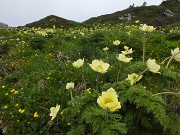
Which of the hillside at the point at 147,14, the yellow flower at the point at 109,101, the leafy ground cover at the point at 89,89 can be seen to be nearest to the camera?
the yellow flower at the point at 109,101

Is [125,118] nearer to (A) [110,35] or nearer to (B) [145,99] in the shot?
(B) [145,99]

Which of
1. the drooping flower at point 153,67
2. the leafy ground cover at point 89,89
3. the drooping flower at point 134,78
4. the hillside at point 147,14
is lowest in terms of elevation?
the hillside at point 147,14

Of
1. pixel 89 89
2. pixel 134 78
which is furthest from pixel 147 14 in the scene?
pixel 134 78

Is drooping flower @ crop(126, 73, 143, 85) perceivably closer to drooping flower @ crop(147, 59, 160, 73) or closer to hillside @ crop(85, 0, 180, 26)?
drooping flower @ crop(147, 59, 160, 73)

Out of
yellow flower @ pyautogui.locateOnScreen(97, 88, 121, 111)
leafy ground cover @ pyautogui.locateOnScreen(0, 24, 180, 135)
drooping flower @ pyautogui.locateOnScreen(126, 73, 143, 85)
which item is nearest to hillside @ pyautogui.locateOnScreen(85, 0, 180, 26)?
leafy ground cover @ pyautogui.locateOnScreen(0, 24, 180, 135)

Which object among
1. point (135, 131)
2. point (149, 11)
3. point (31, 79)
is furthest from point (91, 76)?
point (149, 11)

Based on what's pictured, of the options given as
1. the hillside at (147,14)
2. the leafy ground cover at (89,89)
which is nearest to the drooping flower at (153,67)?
the leafy ground cover at (89,89)

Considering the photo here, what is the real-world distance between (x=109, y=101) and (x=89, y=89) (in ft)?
8.99

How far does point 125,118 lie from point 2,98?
11.5 ft

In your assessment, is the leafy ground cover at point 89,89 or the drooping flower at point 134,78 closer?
the leafy ground cover at point 89,89

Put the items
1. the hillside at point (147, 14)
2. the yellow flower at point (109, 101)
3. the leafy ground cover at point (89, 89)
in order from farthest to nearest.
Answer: the hillside at point (147, 14) < the leafy ground cover at point (89, 89) < the yellow flower at point (109, 101)

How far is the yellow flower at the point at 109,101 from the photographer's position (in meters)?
3.68

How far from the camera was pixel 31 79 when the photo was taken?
7770mm

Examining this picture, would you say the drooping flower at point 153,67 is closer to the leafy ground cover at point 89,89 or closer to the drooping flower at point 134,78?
the leafy ground cover at point 89,89
